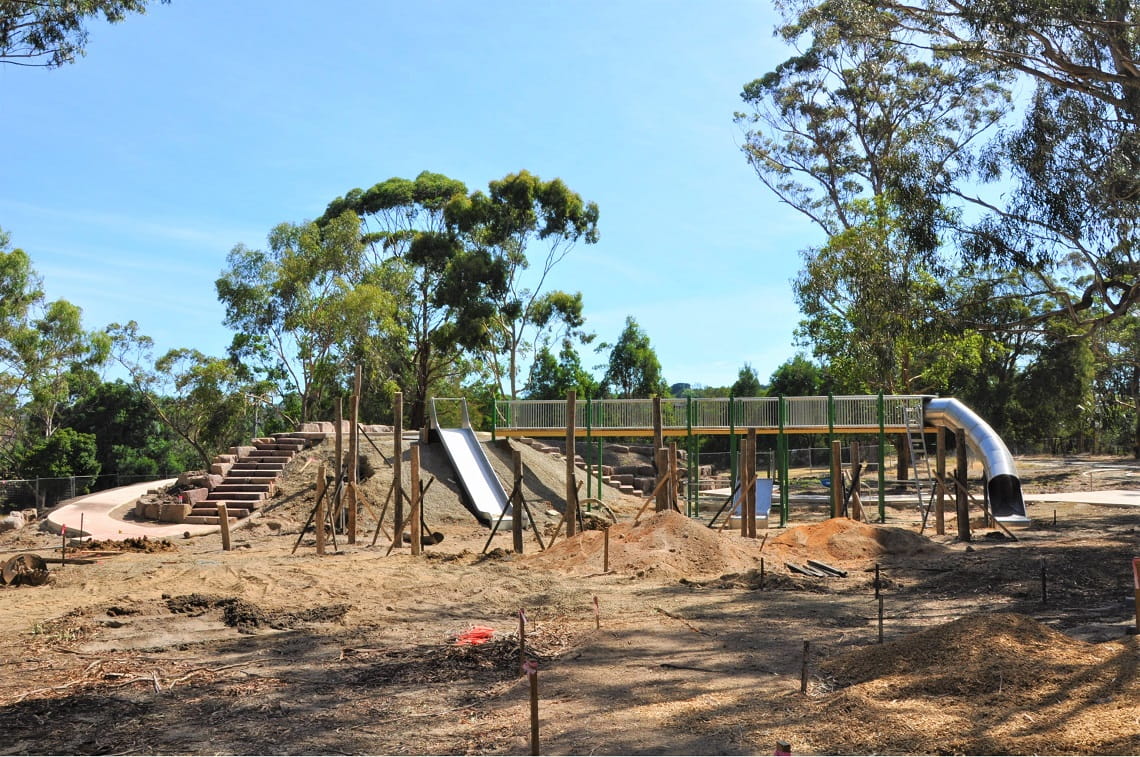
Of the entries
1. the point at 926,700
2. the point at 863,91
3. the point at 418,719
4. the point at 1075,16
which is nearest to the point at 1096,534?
the point at 1075,16

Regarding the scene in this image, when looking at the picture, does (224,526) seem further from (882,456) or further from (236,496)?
(882,456)

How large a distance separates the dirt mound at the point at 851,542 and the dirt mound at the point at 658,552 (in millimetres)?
1033

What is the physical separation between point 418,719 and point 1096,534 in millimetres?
16536

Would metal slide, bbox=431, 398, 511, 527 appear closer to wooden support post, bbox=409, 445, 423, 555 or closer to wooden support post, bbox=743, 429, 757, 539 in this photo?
wooden support post, bbox=409, 445, 423, 555

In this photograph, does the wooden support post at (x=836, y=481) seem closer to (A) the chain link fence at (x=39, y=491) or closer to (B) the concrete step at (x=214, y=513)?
(B) the concrete step at (x=214, y=513)

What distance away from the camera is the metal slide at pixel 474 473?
75.7ft

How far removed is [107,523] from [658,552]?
13977 millimetres

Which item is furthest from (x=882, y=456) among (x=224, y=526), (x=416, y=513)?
(x=224, y=526)

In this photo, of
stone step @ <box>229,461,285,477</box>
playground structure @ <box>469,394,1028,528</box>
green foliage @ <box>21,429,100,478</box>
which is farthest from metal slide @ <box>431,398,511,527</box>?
green foliage @ <box>21,429,100,478</box>

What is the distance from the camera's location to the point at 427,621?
10883mm

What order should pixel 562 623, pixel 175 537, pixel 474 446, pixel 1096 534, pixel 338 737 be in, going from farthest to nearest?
pixel 474 446
pixel 175 537
pixel 1096 534
pixel 562 623
pixel 338 737

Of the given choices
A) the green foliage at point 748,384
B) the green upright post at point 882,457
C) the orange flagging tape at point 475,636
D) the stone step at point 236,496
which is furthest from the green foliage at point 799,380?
the orange flagging tape at point 475,636

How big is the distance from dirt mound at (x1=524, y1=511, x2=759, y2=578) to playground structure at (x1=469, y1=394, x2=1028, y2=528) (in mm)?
3200

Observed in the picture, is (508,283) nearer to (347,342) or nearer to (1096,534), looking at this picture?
(347,342)
